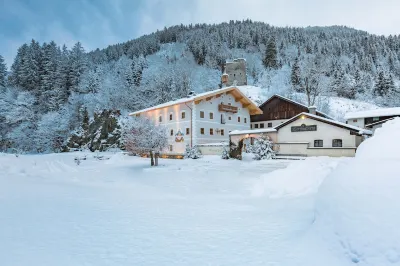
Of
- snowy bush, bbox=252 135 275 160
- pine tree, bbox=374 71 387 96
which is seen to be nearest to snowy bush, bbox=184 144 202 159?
snowy bush, bbox=252 135 275 160

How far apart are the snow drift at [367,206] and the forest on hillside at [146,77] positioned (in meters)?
42.7

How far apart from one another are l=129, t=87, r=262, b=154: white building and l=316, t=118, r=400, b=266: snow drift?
29.1m

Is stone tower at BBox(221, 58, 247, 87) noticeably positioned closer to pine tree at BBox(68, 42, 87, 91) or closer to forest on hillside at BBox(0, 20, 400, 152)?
forest on hillside at BBox(0, 20, 400, 152)

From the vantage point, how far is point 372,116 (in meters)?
38.3

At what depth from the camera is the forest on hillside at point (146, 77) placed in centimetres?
4650

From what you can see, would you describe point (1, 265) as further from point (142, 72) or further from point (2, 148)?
point (142, 72)

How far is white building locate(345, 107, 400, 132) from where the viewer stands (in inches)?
1405

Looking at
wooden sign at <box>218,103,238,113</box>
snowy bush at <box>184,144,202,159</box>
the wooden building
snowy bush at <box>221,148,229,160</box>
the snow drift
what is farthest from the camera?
the wooden building

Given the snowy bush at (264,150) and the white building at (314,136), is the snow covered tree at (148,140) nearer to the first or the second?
the white building at (314,136)

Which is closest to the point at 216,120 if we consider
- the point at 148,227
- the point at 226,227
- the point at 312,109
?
the point at 312,109

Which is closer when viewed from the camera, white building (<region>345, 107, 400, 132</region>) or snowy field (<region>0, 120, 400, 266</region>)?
snowy field (<region>0, 120, 400, 266</region>)

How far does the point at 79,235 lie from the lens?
5488mm

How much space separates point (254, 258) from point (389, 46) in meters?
140

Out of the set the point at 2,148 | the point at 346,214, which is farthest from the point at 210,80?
the point at 346,214
